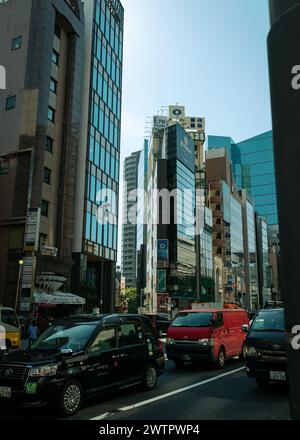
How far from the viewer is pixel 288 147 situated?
2.00 meters

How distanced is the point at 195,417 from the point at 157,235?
7236 centimetres

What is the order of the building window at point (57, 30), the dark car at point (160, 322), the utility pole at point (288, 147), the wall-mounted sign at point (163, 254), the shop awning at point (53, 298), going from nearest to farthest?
the utility pole at point (288, 147) → the shop awning at point (53, 298) → the dark car at point (160, 322) → the building window at point (57, 30) → the wall-mounted sign at point (163, 254)

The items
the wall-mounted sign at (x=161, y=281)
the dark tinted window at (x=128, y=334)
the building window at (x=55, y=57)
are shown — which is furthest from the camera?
the wall-mounted sign at (x=161, y=281)

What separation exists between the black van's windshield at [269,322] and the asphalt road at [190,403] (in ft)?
4.56

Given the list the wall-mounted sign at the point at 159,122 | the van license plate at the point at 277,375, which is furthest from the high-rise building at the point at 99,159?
the wall-mounted sign at the point at 159,122

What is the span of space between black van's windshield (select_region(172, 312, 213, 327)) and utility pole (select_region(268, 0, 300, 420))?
12.6 meters

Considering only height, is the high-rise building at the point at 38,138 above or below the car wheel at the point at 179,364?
above

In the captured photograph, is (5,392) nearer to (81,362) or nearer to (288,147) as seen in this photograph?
(81,362)

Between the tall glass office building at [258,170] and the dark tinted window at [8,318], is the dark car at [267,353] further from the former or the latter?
the tall glass office building at [258,170]

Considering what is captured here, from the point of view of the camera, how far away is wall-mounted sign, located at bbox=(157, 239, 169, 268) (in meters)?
76.0

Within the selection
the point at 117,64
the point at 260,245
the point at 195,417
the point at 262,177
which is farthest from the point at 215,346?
the point at 262,177

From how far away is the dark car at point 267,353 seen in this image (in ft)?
30.2

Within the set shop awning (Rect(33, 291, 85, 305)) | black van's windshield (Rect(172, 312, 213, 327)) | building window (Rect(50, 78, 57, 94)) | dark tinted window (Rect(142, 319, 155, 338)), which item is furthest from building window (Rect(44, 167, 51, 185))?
dark tinted window (Rect(142, 319, 155, 338))

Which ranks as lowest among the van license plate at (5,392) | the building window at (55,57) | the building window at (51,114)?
the van license plate at (5,392)
